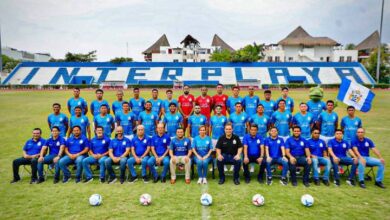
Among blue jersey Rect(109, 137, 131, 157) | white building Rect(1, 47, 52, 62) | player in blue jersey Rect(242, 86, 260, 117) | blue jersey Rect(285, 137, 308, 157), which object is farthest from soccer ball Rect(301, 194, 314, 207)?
white building Rect(1, 47, 52, 62)

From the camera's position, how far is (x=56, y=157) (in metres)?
7.28

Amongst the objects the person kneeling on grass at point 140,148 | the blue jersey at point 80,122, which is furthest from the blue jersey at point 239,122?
the blue jersey at point 80,122

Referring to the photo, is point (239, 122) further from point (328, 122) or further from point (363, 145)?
point (363, 145)

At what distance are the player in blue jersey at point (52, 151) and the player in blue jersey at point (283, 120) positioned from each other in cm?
596

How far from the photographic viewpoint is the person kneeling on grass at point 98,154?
7.22 meters

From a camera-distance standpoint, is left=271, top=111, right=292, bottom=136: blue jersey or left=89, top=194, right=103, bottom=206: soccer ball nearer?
left=89, top=194, right=103, bottom=206: soccer ball

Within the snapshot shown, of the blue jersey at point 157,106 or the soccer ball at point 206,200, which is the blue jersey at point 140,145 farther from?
the soccer ball at point 206,200

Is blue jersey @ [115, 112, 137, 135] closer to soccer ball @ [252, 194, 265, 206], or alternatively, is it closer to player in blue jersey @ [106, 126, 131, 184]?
player in blue jersey @ [106, 126, 131, 184]

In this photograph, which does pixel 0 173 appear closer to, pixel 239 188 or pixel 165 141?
pixel 165 141

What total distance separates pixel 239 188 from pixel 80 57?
6337cm

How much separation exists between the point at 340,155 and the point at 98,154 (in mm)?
6333

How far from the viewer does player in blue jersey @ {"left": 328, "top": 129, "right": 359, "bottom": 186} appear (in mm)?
6953

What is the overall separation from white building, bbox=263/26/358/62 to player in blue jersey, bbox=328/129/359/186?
57.9m

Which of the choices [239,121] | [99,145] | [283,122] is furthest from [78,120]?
[283,122]
